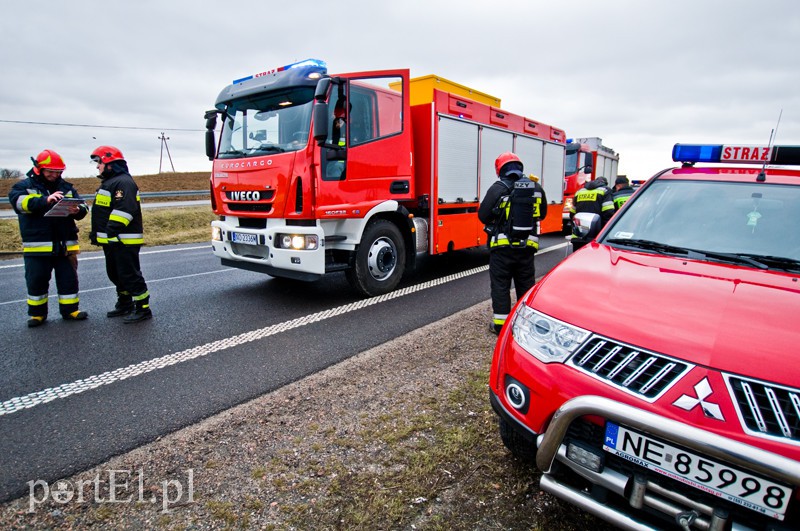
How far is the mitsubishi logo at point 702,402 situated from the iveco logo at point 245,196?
192 inches

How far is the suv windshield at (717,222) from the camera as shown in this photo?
228 cm

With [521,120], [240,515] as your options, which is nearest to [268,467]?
[240,515]

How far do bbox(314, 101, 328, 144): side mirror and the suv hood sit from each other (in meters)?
3.34

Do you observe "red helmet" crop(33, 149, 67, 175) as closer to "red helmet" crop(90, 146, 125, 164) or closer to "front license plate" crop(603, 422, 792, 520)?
"red helmet" crop(90, 146, 125, 164)

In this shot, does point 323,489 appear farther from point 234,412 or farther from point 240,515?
point 234,412

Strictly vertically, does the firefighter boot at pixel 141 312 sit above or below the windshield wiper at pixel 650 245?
below

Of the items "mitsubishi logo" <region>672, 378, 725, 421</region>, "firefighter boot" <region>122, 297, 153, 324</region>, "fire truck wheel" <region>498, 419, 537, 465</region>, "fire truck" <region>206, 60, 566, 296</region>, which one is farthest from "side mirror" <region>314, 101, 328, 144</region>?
"mitsubishi logo" <region>672, 378, 725, 421</region>

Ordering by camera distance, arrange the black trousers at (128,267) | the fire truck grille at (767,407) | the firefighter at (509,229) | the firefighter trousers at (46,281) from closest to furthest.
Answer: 1. the fire truck grille at (767,407)
2. the firefighter at (509,229)
3. the firefighter trousers at (46,281)
4. the black trousers at (128,267)

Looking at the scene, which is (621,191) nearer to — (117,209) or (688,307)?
(688,307)

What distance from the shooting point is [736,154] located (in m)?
2.67

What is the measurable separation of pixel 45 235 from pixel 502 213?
488 cm

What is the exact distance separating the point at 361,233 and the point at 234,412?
3120 millimetres

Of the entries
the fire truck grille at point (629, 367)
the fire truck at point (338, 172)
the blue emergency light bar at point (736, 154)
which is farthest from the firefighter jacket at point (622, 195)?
the fire truck grille at point (629, 367)

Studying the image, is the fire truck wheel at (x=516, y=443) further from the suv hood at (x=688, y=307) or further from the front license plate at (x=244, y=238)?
the front license plate at (x=244, y=238)
